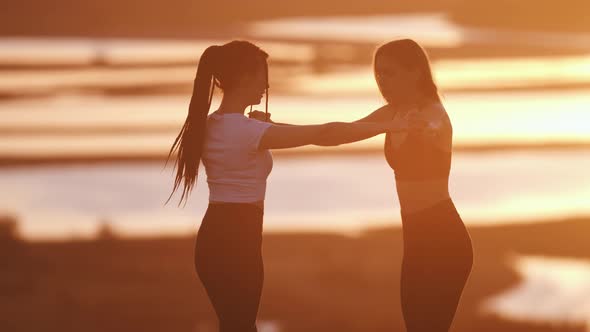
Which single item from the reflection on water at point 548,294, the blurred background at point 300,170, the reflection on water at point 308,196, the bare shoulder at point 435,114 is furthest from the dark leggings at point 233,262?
the reflection on water at point 308,196

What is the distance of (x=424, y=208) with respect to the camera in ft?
21.5

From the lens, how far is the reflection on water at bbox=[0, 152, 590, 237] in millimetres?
23375

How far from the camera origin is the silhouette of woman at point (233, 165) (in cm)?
623

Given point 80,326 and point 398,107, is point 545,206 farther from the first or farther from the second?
point 398,107

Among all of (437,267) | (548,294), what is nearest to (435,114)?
(437,267)

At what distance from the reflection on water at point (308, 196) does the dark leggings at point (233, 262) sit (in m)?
15.1

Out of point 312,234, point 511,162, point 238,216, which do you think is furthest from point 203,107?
point 511,162

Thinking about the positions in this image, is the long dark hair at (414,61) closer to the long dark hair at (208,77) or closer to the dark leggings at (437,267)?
the dark leggings at (437,267)

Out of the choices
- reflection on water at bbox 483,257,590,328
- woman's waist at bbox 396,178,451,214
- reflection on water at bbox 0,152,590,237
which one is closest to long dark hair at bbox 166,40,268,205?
woman's waist at bbox 396,178,451,214

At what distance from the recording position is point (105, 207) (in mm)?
23391

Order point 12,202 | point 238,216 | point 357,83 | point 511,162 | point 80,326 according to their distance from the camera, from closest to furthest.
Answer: point 238,216 < point 80,326 < point 12,202 < point 511,162 < point 357,83

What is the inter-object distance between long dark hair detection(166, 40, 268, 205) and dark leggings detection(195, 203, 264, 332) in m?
0.20

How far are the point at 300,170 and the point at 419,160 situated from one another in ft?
67.9

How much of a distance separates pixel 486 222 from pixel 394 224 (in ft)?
4.99
